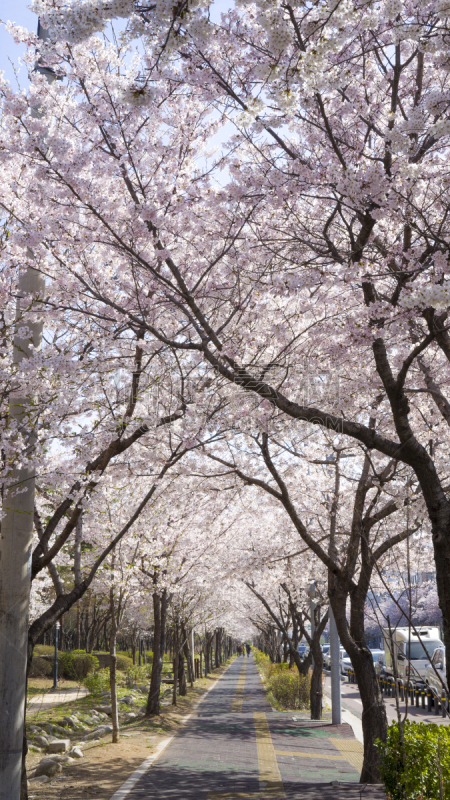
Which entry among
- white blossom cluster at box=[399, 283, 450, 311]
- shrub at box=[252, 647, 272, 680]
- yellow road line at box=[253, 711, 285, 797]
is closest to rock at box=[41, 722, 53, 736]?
yellow road line at box=[253, 711, 285, 797]

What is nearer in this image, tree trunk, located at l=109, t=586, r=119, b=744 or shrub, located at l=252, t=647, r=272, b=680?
tree trunk, located at l=109, t=586, r=119, b=744

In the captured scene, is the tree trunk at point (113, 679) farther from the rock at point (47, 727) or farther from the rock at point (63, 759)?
the rock at point (47, 727)

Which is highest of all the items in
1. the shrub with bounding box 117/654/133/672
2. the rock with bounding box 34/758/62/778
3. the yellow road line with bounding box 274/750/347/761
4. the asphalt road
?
the shrub with bounding box 117/654/133/672

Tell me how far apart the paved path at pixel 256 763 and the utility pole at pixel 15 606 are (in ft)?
12.8

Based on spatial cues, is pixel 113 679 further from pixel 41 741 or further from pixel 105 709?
pixel 105 709

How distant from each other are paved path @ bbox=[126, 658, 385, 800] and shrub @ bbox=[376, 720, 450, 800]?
1352 mm

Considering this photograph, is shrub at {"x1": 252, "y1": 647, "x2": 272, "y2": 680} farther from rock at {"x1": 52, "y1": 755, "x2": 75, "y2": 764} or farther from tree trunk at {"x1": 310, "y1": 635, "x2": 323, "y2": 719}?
rock at {"x1": 52, "y1": 755, "x2": 75, "y2": 764}

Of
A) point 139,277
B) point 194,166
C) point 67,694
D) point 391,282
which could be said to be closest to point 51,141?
point 194,166

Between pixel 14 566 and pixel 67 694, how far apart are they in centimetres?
2126

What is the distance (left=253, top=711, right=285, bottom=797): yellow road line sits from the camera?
8836 mm

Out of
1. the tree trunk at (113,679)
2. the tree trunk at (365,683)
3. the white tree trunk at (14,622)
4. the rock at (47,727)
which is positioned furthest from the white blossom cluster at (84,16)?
the rock at (47,727)

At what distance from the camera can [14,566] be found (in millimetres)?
5250

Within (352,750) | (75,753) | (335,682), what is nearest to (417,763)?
(75,753)

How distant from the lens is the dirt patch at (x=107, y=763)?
8242mm
